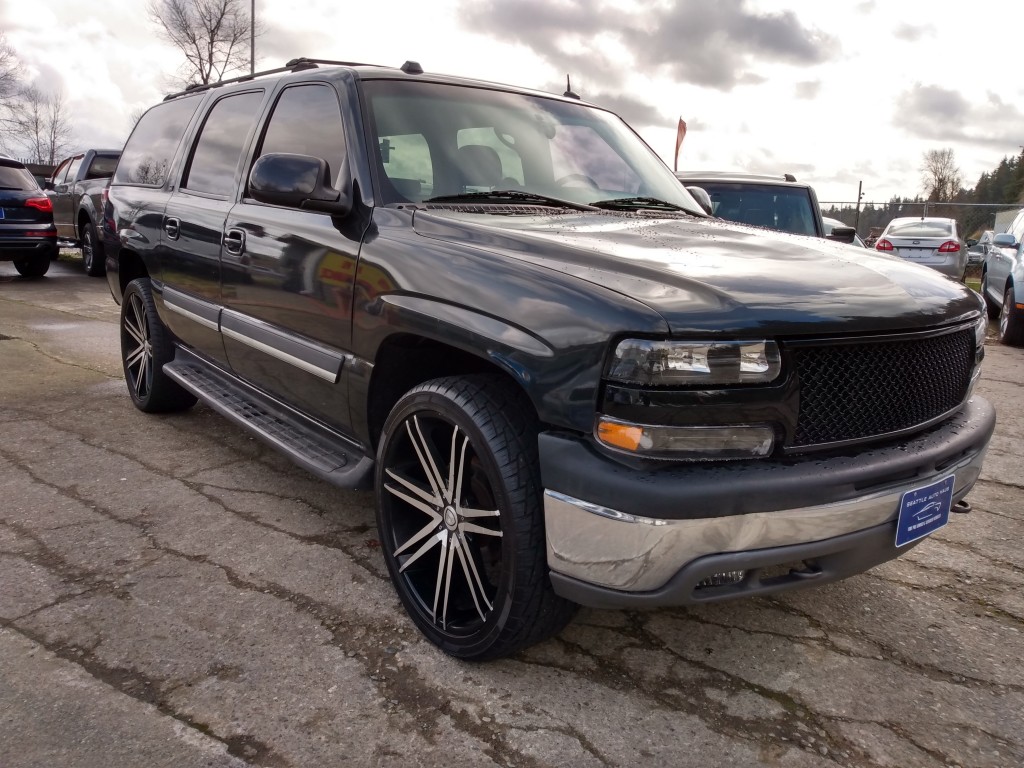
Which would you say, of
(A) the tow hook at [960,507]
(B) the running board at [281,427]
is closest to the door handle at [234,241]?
(B) the running board at [281,427]

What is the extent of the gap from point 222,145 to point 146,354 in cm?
152

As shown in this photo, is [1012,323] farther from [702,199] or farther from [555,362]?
[555,362]

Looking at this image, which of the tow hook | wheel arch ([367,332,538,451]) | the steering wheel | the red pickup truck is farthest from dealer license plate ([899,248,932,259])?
the red pickup truck

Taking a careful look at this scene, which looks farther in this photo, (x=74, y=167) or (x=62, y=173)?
(x=62, y=173)

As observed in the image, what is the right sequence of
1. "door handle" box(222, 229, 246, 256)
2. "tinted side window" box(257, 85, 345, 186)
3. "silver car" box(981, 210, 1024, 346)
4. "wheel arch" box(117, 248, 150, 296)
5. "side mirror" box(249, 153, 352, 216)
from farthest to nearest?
1. "silver car" box(981, 210, 1024, 346)
2. "wheel arch" box(117, 248, 150, 296)
3. "door handle" box(222, 229, 246, 256)
4. "tinted side window" box(257, 85, 345, 186)
5. "side mirror" box(249, 153, 352, 216)

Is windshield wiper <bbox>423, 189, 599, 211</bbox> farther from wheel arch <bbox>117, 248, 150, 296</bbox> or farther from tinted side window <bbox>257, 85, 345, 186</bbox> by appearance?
wheel arch <bbox>117, 248, 150, 296</bbox>

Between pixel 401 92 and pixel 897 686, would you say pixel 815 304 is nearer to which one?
pixel 897 686

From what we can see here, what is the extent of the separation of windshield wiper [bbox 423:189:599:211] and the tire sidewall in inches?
32.2

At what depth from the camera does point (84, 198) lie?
40.7 ft

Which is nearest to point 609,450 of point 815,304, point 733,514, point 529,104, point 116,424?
point 733,514

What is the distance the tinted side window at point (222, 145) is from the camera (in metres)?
3.71

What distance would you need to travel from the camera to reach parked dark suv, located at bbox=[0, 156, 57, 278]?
11.0 m

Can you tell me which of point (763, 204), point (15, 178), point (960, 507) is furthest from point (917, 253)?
point (15, 178)

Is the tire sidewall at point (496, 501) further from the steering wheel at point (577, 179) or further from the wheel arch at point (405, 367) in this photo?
the steering wheel at point (577, 179)
